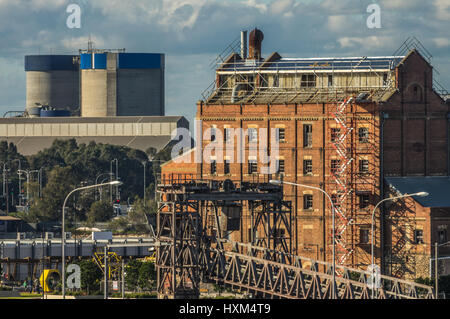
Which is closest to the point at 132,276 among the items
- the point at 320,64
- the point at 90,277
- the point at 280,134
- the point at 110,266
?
the point at 110,266

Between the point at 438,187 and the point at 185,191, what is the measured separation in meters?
33.6

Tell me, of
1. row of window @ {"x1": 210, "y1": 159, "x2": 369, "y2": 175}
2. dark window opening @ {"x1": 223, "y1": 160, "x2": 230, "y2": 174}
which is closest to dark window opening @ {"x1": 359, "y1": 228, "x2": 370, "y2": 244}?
row of window @ {"x1": 210, "y1": 159, "x2": 369, "y2": 175}

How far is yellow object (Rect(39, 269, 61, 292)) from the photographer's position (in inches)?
4049

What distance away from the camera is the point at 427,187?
111750 millimetres

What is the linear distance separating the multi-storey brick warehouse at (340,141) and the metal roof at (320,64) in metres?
0.16

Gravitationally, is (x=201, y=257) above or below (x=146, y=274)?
above

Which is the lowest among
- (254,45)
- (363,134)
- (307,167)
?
(307,167)

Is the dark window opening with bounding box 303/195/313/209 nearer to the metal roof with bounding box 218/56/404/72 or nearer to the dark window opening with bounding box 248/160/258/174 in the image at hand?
the dark window opening with bounding box 248/160/258/174

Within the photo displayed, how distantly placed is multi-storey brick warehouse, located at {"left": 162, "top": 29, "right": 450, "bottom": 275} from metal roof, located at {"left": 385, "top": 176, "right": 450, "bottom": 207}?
0.83m

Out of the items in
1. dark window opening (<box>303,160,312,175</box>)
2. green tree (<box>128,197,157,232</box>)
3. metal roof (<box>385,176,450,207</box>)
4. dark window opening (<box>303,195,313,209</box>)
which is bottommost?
green tree (<box>128,197,157,232</box>)

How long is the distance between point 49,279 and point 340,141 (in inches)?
1126

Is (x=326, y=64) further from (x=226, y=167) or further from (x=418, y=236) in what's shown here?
(x=418, y=236)
